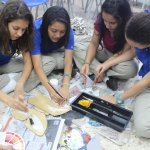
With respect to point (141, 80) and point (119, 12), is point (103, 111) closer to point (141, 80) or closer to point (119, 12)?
point (141, 80)

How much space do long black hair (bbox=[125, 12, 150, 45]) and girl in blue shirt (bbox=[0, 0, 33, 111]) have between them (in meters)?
0.58

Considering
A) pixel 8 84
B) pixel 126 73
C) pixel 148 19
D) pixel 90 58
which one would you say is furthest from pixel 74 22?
pixel 148 19

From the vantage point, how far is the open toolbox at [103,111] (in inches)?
62.2

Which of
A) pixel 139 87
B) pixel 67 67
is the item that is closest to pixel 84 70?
pixel 67 67

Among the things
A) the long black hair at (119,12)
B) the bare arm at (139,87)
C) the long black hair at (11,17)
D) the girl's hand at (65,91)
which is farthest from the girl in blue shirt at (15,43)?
the bare arm at (139,87)

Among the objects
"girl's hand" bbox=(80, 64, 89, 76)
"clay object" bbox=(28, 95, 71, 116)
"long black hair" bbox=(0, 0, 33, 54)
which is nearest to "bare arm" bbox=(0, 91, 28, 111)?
"clay object" bbox=(28, 95, 71, 116)

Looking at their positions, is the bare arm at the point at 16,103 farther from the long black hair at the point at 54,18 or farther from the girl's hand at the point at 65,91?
the long black hair at the point at 54,18

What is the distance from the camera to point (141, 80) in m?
1.64

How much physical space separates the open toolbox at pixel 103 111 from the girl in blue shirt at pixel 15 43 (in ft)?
1.23

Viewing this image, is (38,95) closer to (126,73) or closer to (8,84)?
(8,84)

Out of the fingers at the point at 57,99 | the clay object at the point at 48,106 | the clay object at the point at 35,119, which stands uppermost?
the fingers at the point at 57,99

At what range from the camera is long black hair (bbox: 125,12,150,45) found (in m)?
1.43

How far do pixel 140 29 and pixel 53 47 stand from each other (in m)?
0.75

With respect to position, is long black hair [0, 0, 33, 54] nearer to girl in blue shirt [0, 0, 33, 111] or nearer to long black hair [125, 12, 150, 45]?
girl in blue shirt [0, 0, 33, 111]
